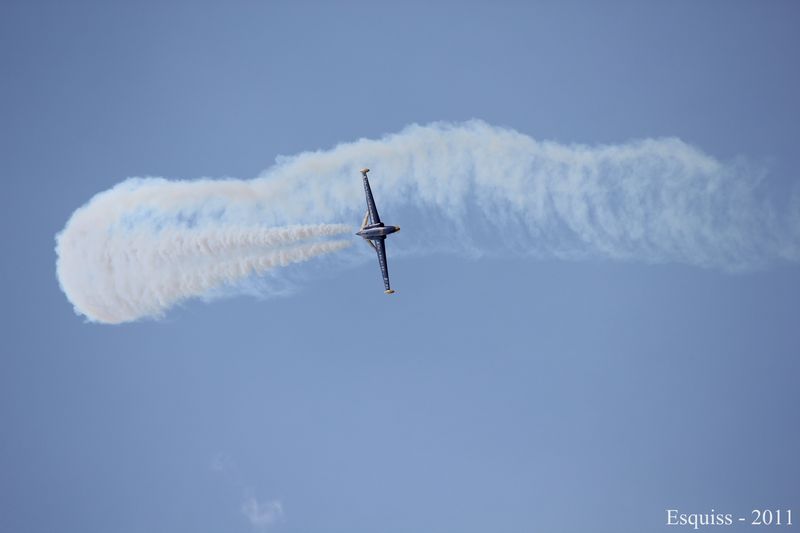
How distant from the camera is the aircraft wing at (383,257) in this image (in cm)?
11681

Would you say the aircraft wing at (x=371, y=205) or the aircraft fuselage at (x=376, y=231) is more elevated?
the aircraft wing at (x=371, y=205)

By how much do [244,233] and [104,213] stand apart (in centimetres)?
1173

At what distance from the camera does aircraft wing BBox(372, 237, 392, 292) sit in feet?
383

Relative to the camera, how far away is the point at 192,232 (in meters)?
114

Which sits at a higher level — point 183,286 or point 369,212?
point 369,212

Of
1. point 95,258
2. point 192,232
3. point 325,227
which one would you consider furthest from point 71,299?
point 325,227

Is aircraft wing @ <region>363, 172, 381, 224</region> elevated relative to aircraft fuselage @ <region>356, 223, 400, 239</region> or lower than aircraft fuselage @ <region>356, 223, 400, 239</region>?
elevated

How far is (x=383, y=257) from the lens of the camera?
387 feet

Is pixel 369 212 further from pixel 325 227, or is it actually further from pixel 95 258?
pixel 95 258

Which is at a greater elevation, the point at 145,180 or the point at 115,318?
the point at 145,180

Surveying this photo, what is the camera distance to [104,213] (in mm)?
113938

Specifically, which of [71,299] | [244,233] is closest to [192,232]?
[244,233]

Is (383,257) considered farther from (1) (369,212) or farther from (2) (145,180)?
(2) (145,180)

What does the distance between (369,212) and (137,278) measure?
1997 centimetres
